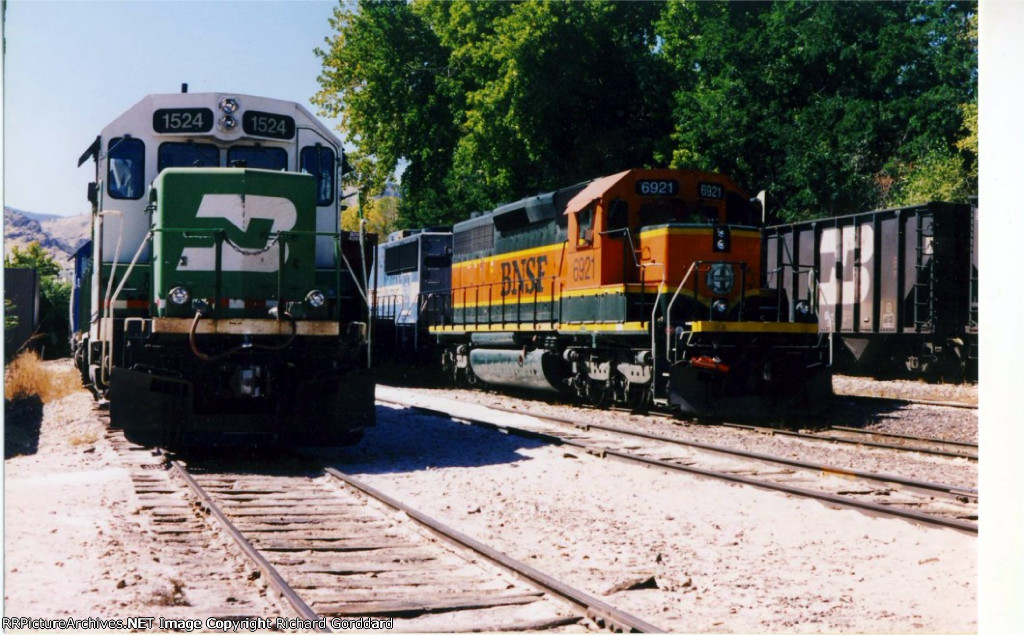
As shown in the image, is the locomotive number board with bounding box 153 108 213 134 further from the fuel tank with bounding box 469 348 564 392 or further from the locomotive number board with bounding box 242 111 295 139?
the fuel tank with bounding box 469 348 564 392

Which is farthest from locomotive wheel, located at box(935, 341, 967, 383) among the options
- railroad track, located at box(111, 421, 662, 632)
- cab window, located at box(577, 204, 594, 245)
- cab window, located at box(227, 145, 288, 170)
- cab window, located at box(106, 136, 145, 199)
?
cab window, located at box(106, 136, 145, 199)

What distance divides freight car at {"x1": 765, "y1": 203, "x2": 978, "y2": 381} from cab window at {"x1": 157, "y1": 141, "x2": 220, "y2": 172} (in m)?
8.16

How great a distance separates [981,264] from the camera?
186 inches

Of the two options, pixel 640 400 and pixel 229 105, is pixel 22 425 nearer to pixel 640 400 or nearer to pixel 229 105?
pixel 229 105

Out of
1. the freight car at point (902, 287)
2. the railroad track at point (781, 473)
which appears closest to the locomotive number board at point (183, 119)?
the railroad track at point (781, 473)

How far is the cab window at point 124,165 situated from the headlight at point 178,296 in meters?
1.51

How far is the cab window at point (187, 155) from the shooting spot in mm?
9062

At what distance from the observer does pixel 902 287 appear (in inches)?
632

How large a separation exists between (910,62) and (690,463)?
1165 centimetres

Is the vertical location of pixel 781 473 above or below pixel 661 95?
below

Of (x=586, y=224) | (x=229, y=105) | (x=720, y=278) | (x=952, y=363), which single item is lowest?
(x=952, y=363)

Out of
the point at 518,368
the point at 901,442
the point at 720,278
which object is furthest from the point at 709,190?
the point at 518,368

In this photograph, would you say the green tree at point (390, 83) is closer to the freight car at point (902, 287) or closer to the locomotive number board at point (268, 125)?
the freight car at point (902, 287)

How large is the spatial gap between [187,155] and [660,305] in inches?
A: 228
